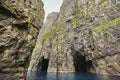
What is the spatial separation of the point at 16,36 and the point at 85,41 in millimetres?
54337

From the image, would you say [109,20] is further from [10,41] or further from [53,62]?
[10,41]

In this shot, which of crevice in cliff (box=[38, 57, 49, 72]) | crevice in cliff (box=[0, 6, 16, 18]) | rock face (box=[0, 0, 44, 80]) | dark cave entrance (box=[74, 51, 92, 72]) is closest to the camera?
rock face (box=[0, 0, 44, 80])

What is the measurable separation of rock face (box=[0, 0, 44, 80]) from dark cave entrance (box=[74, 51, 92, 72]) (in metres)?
56.7

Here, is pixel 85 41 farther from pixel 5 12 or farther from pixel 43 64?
pixel 5 12

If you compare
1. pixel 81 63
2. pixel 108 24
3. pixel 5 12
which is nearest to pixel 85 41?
pixel 108 24

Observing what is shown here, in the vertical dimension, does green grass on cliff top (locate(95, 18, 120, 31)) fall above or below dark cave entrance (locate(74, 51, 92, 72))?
above

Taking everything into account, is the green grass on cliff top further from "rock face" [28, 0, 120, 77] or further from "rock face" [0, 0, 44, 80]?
"rock face" [0, 0, 44, 80]

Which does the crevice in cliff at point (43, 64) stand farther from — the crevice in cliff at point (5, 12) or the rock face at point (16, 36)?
the crevice in cliff at point (5, 12)

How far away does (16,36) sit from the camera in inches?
944

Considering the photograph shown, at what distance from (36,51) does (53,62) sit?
86.1 ft

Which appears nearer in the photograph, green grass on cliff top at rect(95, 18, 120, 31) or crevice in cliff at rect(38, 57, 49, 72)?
green grass on cliff top at rect(95, 18, 120, 31)

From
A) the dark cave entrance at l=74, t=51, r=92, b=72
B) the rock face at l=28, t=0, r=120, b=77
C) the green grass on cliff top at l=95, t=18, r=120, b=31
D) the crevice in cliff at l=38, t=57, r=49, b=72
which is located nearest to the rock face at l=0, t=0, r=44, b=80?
the rock face at l=28, t=0, r=120, b=77

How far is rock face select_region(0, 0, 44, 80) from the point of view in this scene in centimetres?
2239

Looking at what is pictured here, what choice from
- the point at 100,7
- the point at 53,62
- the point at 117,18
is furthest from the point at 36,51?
the point at 117,18
